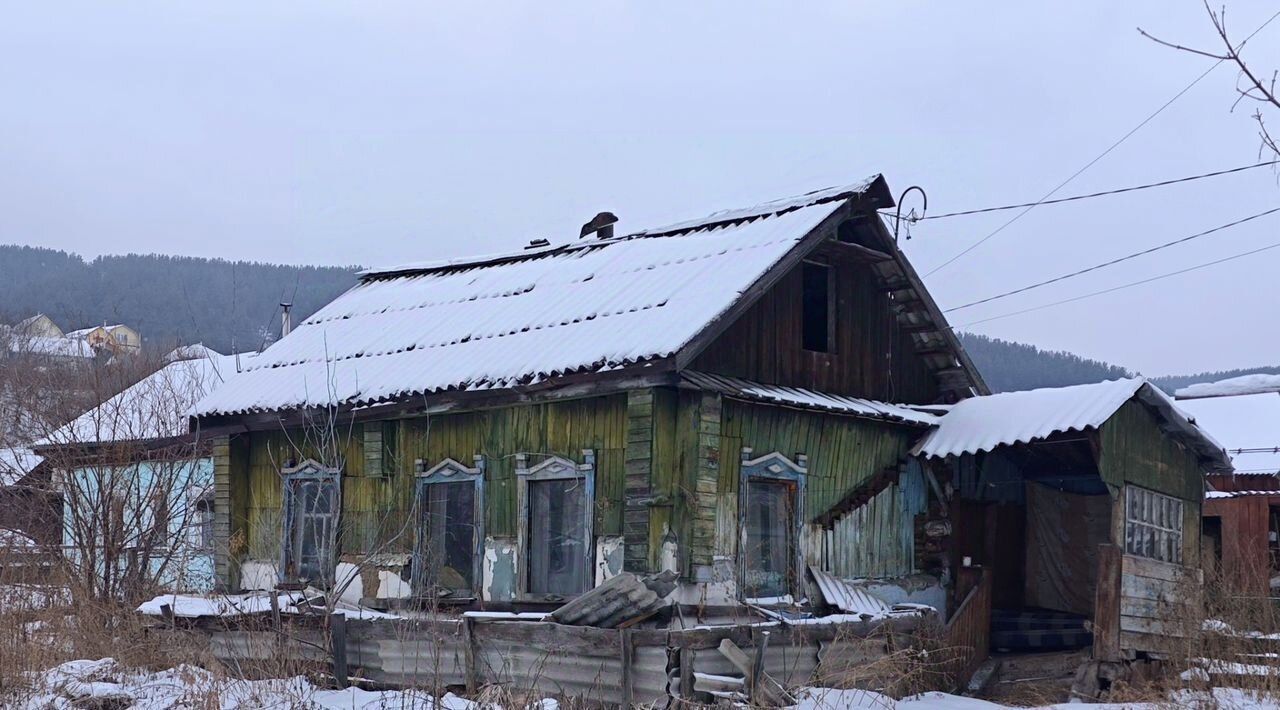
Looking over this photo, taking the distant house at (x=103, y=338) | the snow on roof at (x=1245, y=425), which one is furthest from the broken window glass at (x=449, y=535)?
the snow on roof at (x=1245, y=425)

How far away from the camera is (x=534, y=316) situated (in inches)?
606

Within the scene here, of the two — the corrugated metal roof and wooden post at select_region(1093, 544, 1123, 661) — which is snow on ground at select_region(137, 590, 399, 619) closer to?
the corrugated metal roof

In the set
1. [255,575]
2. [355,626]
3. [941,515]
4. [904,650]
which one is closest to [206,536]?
[255,575]

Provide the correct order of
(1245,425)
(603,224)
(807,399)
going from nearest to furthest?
(807,399), (603,224), (1245,425)

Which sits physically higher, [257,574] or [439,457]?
[439,457]

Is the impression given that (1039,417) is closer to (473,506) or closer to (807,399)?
(807,399)

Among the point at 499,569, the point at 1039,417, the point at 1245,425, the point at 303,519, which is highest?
the point at 1245,425

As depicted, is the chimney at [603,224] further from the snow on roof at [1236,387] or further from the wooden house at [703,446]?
the snow on roof at [1236,387]

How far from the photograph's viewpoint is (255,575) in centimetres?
1672

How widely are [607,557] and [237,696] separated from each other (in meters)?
4.15

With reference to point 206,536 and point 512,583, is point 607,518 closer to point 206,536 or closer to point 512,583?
point 512,583

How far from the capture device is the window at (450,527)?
1444cm

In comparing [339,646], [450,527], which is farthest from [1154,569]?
[339,646]

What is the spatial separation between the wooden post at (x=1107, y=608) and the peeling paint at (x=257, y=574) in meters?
9.55
